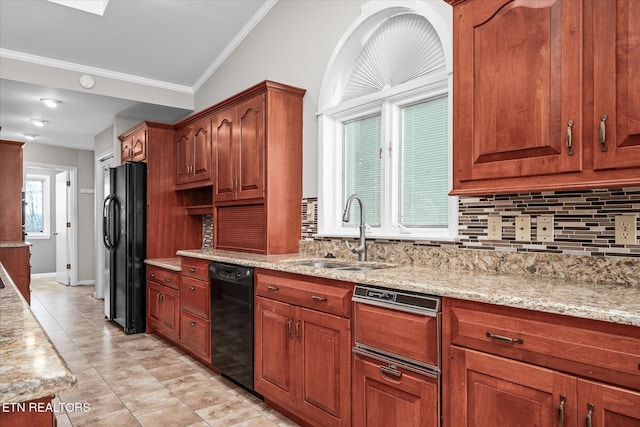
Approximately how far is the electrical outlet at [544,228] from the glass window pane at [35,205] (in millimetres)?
10062

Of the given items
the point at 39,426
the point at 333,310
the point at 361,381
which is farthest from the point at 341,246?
the point at 39,426

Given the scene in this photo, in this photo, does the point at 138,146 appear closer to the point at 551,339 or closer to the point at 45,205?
the point at 551,339

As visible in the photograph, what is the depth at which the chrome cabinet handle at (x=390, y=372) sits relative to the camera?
1728 millimetres

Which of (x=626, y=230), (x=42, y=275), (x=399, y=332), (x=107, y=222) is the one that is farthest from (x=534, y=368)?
(x=42, y=275)

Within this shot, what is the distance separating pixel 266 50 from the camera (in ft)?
12.6

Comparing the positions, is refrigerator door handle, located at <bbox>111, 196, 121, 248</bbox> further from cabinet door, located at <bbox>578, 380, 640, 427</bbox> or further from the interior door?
cabinet door, located at <bbox>578, 380, 640, 427</bbox>

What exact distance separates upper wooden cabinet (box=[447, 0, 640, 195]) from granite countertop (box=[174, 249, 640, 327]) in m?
0.38

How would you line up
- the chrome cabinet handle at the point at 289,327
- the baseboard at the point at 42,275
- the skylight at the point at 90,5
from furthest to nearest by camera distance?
the baseboard at the point at 42,275 → the skylight at the point at 90,5 → the chrome cabinet handle at the point at 289,327

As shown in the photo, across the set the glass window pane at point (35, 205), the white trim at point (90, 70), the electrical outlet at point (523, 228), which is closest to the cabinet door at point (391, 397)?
the electrical outlet at point (523, 228)

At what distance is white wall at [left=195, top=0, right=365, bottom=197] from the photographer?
10.2 feet

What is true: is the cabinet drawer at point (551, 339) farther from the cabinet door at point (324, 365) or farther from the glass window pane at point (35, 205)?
the glass window pane at point (35, 205)

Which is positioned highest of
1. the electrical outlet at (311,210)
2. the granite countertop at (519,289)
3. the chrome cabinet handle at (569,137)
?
the chrome cabinet handle at (569,137)

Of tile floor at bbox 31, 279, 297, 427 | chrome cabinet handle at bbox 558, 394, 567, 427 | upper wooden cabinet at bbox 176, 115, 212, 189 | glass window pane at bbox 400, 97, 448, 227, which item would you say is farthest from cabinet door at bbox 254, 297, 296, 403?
upper wooden cabinet at bbox 176, 115, 212, 189

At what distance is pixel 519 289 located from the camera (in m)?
1.51
